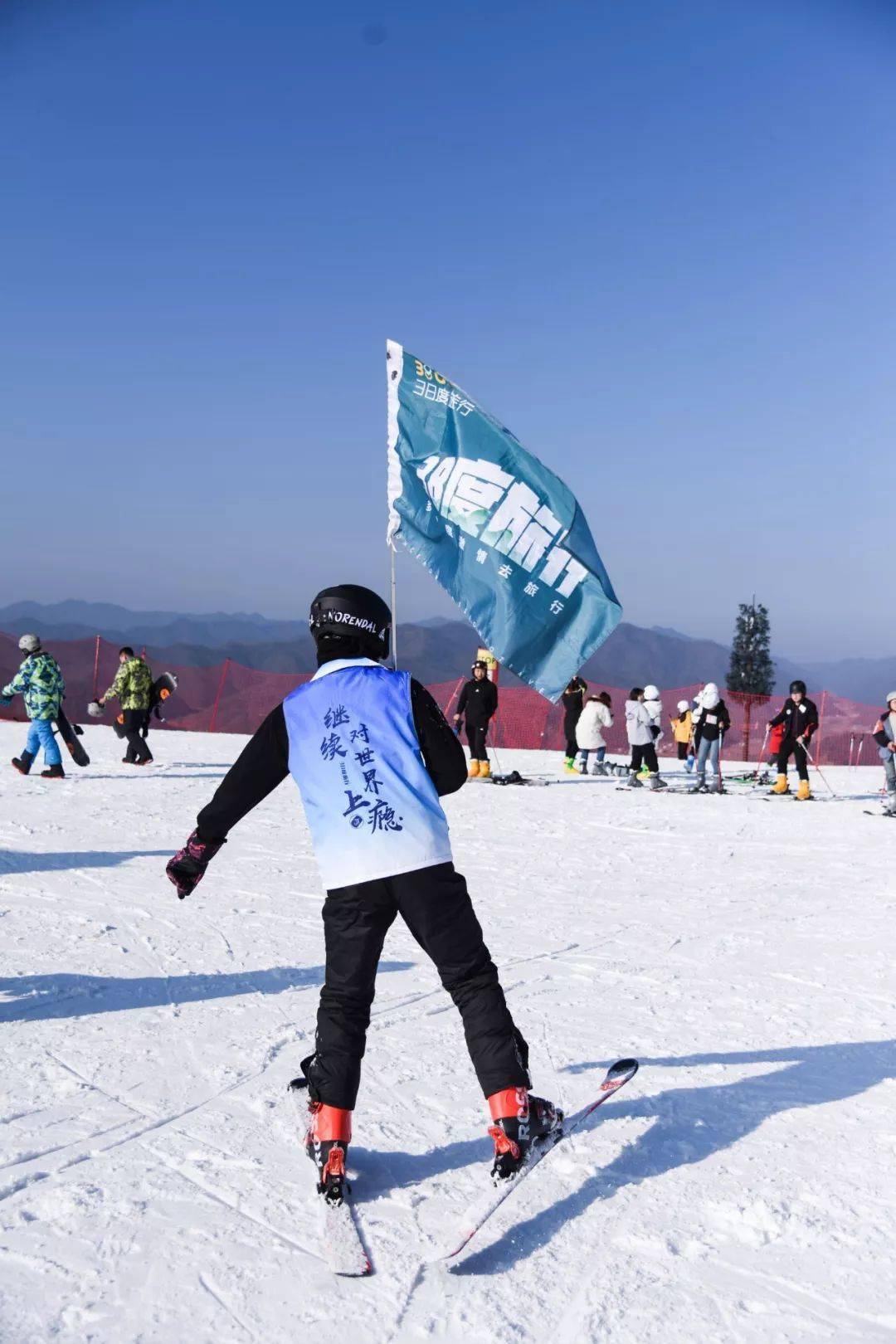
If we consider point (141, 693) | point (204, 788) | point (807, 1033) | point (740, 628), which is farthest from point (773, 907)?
point (740, 628)

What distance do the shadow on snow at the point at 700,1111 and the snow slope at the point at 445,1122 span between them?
0.01 meters

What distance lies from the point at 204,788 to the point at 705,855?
20.4ft

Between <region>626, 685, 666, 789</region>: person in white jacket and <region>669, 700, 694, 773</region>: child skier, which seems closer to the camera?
<region>626, 685, 666, 789</region>: person in white jacket

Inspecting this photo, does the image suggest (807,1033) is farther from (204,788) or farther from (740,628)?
(740,628)

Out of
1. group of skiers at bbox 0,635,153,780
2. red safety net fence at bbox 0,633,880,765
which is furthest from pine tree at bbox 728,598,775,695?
group of skiers at bbox 0,635,153,780

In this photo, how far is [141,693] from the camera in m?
14.4

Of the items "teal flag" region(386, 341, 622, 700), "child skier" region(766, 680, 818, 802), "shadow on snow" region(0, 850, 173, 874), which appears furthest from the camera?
"child skier" region(766, 680, 818, 802)

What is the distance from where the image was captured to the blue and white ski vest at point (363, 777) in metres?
2.97

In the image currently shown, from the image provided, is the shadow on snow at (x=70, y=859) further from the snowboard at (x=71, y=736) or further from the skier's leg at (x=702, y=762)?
the skier's leg at (x=702, y=762)

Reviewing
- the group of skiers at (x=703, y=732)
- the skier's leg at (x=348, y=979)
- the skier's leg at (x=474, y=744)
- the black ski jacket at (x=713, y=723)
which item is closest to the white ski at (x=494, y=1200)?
the skier's leg at (x=348, y=979)

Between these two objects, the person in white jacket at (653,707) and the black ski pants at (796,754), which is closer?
the black ski pants at (796,754)

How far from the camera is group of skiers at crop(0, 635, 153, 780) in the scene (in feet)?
41.1

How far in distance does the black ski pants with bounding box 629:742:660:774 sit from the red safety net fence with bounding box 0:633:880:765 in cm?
931

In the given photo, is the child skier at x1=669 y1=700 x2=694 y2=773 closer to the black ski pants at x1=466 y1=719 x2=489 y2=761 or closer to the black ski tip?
the black ski pants at x1=466 y1=719 x2=489 y2=761
